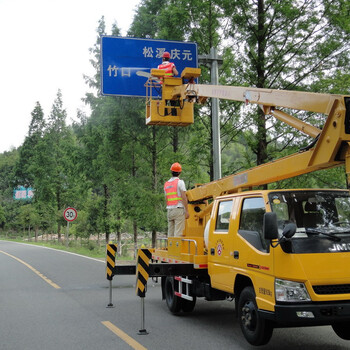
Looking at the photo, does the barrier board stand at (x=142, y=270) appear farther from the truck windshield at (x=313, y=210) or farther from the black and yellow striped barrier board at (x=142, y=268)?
the truck windshield at (x=313, y=210)

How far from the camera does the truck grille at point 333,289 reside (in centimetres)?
540

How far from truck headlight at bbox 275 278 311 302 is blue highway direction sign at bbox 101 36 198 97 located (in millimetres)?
10249

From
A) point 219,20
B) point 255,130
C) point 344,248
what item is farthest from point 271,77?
point 344,248

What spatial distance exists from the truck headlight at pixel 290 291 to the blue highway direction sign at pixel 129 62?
403 inches

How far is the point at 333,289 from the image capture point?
17.9 feet

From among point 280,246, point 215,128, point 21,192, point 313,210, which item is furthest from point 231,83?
point 21,192

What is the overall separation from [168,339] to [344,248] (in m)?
2.84

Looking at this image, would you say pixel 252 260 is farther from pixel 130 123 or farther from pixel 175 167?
pixel 130 123

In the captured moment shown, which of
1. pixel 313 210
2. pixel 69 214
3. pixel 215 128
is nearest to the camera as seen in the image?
pixel 313 210

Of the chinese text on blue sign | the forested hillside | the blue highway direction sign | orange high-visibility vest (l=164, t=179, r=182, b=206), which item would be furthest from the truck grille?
the chinese text on blue sign

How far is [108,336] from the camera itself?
7.00 metres

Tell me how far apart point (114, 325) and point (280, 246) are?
3.50 meters

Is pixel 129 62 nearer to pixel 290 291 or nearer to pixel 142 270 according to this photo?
pixel 142 270

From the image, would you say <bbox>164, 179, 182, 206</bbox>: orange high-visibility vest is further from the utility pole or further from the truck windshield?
the utility pole
